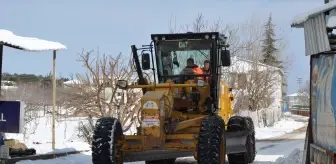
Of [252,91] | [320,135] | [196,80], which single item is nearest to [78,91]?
[196,80]

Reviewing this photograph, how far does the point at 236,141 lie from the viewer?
12.1 m

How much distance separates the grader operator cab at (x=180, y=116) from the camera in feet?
32.8

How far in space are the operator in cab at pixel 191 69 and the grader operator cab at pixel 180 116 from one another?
2 cm

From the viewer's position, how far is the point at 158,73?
40.2 feet

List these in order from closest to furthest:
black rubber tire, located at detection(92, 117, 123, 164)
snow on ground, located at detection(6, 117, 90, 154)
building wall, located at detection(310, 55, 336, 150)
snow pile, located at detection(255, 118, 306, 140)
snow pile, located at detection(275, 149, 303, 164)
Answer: building wall, located at detection(310, 55, 336, 150), black rubber tire, located at detection(92, 117, 123, 164), snow pile, located at detection(275, 149, 303, 164), snow on ground, located at detection(6, 117, 90, 154), snow pile, located at detection(255, 118, 306, 140)

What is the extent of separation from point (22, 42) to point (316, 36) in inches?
252

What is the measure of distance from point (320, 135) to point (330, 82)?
3.90ft

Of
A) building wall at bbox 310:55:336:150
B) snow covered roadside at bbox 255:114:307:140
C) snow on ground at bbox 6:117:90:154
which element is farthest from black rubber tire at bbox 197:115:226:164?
snow covered roadside at bbox 255:114:307:140

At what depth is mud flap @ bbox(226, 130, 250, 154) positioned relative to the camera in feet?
38.3

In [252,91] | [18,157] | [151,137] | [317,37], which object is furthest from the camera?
[252,91]

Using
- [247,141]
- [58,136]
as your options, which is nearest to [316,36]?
[247,141]

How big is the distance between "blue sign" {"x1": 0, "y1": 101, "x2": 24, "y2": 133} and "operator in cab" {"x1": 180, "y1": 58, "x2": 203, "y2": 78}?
11.9 feet

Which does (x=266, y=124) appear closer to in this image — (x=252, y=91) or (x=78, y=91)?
(x=252, y=91)

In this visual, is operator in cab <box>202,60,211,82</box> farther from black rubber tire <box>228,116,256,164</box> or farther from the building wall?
the building wall
